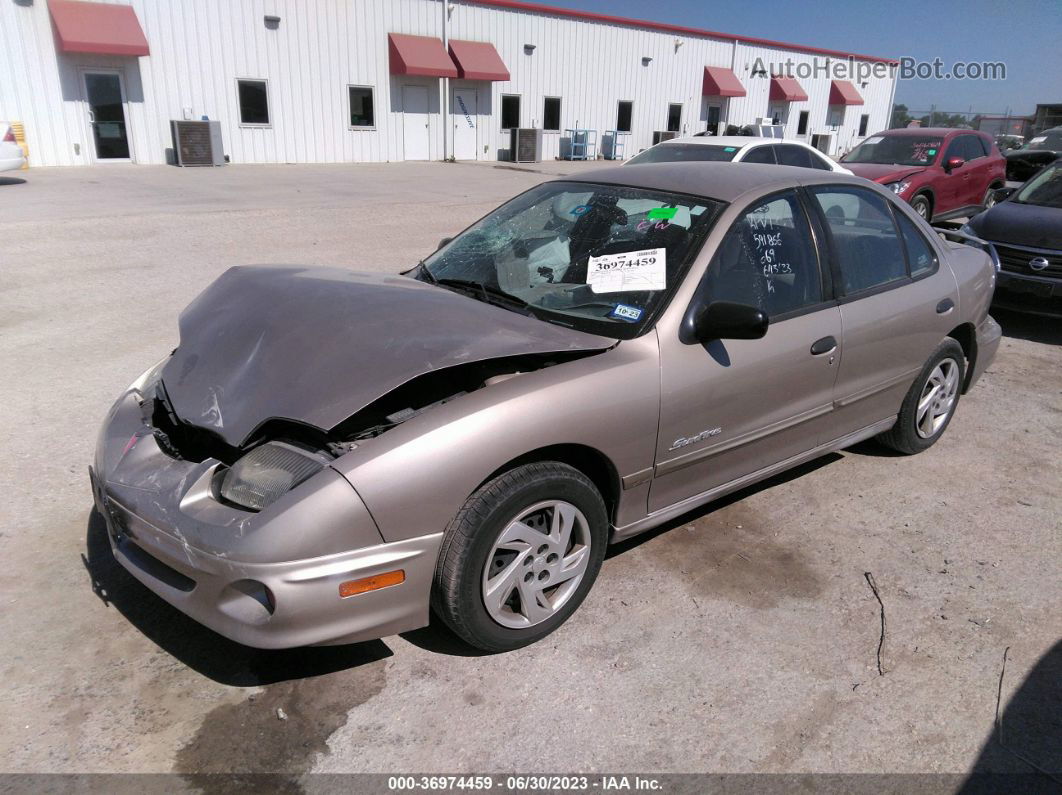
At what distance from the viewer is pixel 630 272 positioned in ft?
10.5

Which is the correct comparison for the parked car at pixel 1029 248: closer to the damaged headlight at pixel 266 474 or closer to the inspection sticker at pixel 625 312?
the inspection sticker at pixel 625 312

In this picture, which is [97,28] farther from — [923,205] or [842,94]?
[842,94]

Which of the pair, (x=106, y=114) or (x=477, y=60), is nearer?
(x=106, y=114)

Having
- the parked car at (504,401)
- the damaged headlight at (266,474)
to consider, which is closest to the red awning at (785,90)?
the parked car at (504,401)

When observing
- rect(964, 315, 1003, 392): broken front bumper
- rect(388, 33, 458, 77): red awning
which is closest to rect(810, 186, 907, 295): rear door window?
rect(964, 315, 1003, 392): broken front bumper

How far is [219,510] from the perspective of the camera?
2.45m

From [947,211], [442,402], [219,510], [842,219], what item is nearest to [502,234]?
[442,402]

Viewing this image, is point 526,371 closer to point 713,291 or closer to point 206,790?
point 713,291

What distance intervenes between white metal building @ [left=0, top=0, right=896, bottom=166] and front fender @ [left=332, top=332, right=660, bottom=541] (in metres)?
19.9

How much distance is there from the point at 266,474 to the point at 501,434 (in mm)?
774

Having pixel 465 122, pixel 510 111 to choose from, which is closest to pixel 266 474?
pixel 465 122

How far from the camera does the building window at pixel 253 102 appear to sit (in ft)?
69.5

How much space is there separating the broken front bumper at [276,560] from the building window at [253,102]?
2141cm

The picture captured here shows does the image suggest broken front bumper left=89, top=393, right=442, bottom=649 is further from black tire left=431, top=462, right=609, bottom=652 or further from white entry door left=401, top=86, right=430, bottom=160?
white entry door left=401, top=86, right=430, bottom=160
